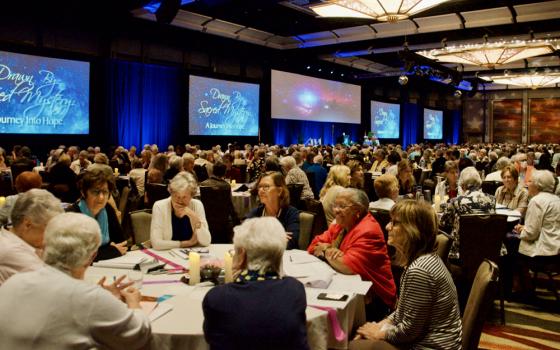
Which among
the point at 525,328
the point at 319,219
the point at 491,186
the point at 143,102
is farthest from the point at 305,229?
the point at 143,102

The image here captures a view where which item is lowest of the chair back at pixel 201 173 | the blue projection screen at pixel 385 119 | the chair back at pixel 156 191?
the chair back at pixel 156 191

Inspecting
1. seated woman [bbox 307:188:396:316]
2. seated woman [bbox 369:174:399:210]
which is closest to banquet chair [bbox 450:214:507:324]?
seated woman [bbox 369:174:399:210]

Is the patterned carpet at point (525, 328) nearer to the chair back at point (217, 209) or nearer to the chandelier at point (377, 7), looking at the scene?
the chair back at point (217, 209)

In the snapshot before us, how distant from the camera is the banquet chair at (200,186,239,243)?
5.95 metres

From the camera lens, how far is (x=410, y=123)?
94.2 ft

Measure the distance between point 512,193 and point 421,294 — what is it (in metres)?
4.24

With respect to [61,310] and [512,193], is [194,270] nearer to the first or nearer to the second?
[61,310]

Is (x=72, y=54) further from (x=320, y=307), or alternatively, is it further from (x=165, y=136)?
(x=320, y=307)

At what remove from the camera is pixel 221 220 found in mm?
5957

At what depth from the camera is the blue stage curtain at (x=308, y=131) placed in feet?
63.0

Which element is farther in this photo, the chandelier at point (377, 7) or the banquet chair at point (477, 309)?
the chandelier at point (377, 7)

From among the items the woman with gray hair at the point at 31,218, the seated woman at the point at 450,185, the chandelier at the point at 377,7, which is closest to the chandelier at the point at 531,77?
the chandelier at the point at 377,7

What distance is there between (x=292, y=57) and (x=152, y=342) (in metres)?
16.8

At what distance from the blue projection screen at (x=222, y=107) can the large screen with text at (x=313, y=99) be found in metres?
0.92
